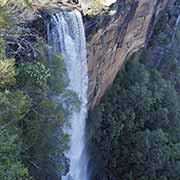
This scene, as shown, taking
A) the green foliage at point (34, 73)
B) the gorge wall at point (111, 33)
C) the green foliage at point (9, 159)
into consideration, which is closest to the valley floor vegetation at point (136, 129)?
the gorge wall at point (111, 33)

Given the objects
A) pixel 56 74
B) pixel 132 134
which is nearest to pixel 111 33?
pixel 132 134

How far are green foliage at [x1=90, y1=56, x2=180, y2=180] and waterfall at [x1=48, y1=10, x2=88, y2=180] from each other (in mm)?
895

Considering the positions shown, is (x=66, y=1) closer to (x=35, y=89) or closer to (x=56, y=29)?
(x=56, y=29)

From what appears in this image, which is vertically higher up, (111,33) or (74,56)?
(74,56)

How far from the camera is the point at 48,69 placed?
27.8 feet

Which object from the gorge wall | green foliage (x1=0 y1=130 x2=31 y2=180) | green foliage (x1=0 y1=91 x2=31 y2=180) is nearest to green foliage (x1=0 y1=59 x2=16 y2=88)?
green foliage (x1=0 y1=91 x2=31 y2=180)

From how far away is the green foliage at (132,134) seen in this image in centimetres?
1465

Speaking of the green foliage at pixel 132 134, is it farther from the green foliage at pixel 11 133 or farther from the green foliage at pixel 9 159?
the green foliage at pixel 9 159

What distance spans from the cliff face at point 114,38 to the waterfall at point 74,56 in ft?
2.06

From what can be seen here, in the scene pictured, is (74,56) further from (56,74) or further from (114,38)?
(114,38)

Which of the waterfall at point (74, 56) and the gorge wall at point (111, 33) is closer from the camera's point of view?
the waterfall at point (74, 56)

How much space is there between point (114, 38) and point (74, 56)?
10.5 feet

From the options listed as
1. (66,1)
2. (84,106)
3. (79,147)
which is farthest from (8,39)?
(79,147)

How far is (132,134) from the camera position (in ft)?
50.3
